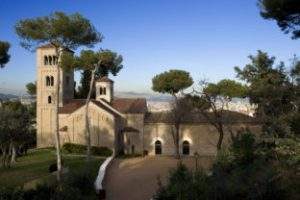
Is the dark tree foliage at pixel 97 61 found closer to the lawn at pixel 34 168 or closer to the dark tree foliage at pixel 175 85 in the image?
the lawn at pixel 34 168

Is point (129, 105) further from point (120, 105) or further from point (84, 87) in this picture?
point (84, 87)

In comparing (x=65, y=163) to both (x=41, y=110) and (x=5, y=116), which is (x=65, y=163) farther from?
(x=41, y=110)

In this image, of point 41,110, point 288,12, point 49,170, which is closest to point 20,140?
point 49,170

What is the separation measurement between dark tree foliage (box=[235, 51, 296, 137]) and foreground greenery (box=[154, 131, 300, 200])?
646 centimetres

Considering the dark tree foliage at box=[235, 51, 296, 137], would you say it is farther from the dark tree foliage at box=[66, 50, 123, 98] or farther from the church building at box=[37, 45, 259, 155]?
the dark tree foliage at box=[66, 50, 123, 98]

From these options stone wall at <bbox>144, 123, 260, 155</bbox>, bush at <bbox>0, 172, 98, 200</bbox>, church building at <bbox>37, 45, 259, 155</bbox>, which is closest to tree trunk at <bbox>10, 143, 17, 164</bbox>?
church building at <bbox>37, 45, 259, 155</bbox>

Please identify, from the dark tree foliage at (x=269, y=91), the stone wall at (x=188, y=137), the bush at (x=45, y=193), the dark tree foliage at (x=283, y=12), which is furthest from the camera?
the stone wall at (x=188, y=137)

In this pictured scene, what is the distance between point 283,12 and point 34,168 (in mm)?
21912

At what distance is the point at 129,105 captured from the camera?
51.2 meters

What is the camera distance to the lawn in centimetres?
2774

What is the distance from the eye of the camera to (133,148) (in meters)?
48.8

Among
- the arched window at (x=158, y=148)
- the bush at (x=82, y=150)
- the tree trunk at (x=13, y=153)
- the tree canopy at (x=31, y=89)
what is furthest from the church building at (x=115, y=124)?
the tree canopy at (x=31, y=89)

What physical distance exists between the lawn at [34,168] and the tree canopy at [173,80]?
12283 mm

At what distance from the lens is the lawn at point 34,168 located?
91.0ft
